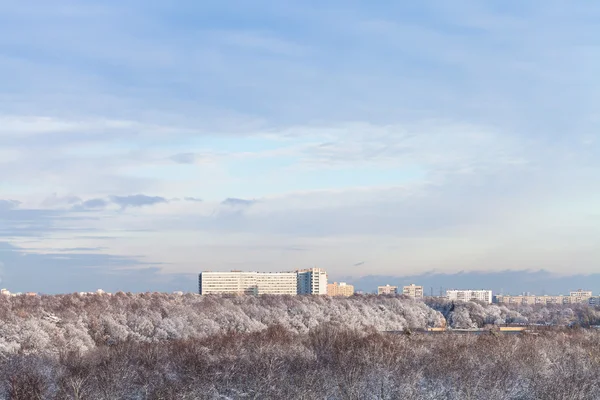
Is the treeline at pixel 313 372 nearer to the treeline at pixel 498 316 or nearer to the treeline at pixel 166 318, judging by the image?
the treeline at pixel 166 318

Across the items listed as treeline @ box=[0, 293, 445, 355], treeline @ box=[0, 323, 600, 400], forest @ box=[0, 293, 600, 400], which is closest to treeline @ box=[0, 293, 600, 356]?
treeline @ box=[0, 293, 445, 355]

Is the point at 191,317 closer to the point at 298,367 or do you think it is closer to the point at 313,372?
the point at 298,367

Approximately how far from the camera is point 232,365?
49.6 meters

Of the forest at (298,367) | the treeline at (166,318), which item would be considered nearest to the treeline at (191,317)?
the treeline at (166,318)

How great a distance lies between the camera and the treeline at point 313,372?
4522 cm

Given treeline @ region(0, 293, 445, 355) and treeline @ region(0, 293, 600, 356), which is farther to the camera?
treeline @ region(0, 293, 600, 356)

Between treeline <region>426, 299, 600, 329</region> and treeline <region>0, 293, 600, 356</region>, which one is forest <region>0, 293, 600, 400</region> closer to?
treeline <region>0, 293, 600, 356</region>

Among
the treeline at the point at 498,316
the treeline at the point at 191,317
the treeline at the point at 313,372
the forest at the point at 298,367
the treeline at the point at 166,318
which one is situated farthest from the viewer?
the treeline at the point at 498,316

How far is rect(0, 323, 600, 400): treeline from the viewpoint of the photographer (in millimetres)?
45219

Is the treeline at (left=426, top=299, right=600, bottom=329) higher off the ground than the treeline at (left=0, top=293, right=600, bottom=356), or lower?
lower

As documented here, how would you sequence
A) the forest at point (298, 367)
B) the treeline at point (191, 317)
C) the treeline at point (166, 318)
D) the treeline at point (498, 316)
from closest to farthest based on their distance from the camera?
the forest at point (298, 367) → the treeline at point (166, 318) → the treeline at point (191, 317) → the treeline at point (498, 316)

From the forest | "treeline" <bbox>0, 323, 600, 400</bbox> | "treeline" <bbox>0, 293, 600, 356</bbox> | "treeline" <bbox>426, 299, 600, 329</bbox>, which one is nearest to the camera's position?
"treeline" <bbox>0, 323, 600, 400</bbox>

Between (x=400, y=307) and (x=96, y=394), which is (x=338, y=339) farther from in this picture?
(x=400, y=307)

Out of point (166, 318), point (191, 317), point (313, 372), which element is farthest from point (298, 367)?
point (191, 317)
